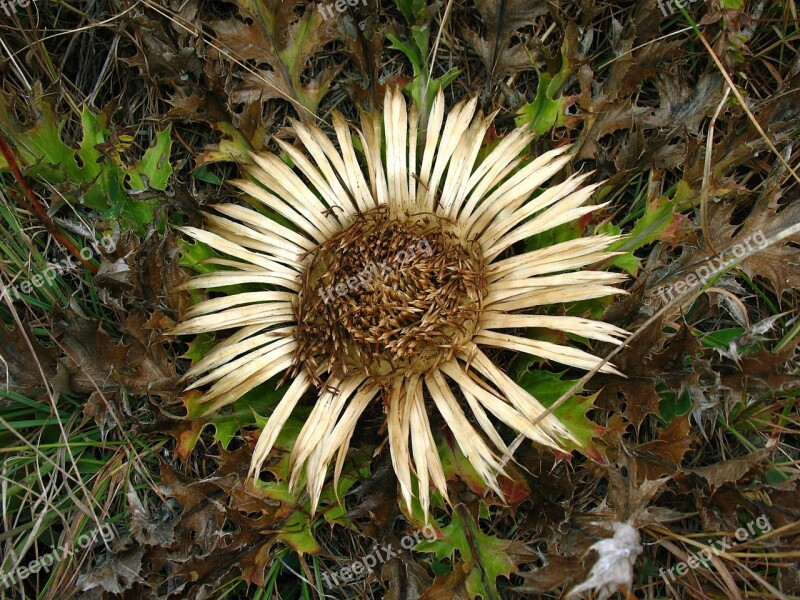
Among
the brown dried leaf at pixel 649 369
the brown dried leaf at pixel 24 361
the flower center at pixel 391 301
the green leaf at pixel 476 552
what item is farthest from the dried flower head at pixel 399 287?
the brown dried leaf at pixel 24 361

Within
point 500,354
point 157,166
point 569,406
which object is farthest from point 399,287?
point 157,166

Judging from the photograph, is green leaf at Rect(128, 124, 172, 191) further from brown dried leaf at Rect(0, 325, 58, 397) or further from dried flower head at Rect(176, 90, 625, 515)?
brown dried leaf at Rect(0, 325, 58, 397)

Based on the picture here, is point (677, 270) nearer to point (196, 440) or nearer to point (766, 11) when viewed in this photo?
point (766, 11)

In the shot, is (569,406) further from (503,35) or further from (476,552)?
(503,35)

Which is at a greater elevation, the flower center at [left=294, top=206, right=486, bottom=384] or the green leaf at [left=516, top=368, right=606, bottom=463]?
the flower center at [left=294, top=206, right=486, bottom=384]

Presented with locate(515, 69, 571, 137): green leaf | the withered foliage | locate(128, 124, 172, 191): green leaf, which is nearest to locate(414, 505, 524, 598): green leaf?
the withered foliage

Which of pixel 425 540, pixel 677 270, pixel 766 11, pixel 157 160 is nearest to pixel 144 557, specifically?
pixel 425 540

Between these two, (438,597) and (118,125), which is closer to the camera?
(438,597)

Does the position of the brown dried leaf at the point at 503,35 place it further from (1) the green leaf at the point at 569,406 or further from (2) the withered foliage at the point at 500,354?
(1) the green leaf at the point at 569,406
